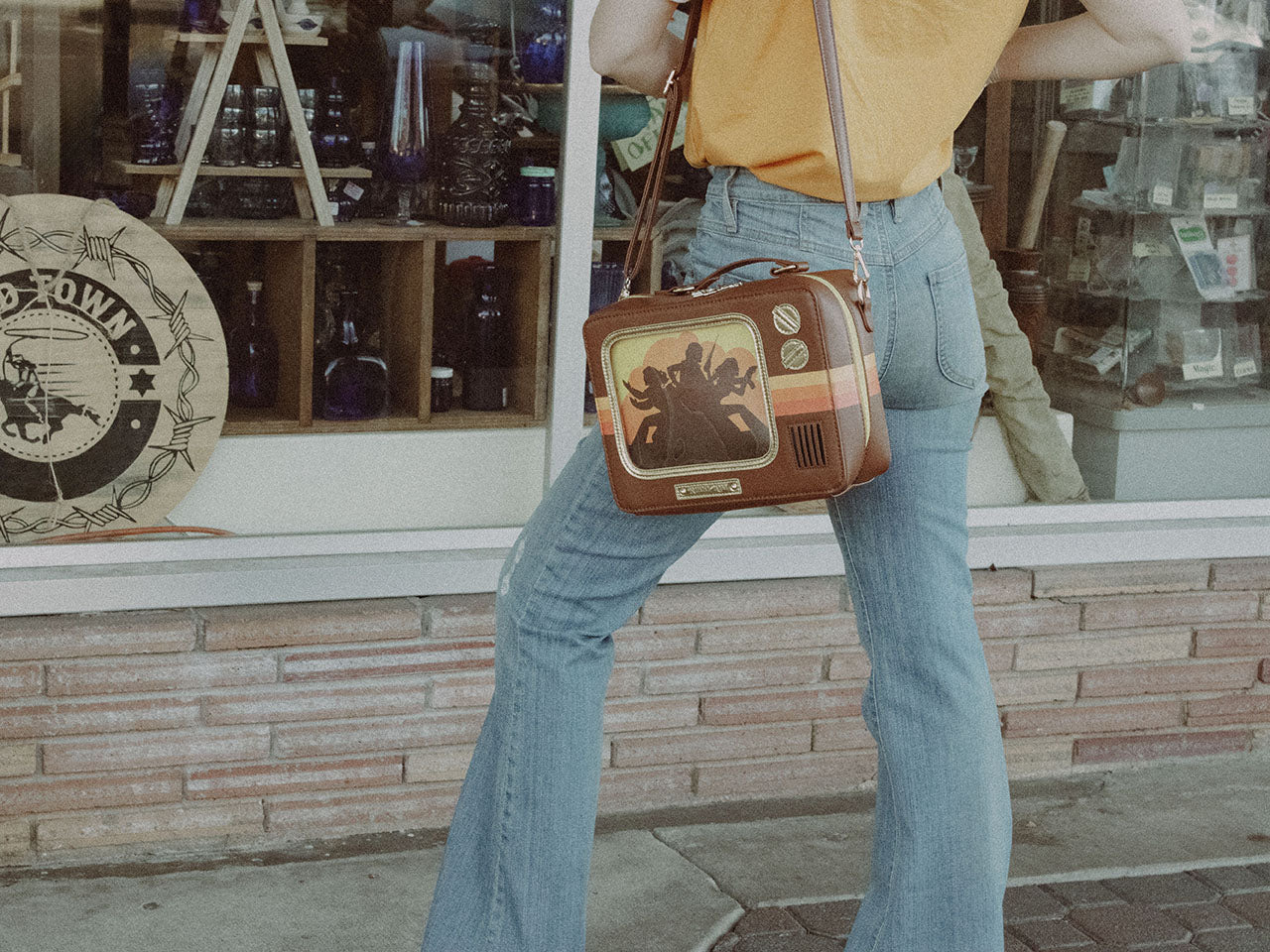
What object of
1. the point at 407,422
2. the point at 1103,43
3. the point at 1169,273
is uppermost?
the point at 1103,43

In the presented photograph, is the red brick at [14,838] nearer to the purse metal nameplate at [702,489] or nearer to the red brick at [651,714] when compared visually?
the red brick at [651,714]

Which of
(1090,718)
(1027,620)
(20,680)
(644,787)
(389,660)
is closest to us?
(20,680)

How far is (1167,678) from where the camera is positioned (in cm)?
369

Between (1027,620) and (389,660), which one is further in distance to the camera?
(1027,620)

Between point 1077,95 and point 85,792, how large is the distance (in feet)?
8.89

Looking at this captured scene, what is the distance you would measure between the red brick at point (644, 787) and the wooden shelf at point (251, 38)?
1.64 m

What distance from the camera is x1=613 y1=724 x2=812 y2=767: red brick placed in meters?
3.30

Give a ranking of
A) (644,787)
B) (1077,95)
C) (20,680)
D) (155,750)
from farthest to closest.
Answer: (1077,95), (644,787), (155,750), (20,680)

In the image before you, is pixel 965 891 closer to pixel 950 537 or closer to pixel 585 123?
pixel 950 537

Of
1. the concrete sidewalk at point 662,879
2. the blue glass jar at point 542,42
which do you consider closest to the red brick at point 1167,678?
the concrete sidewalk at point 662,879

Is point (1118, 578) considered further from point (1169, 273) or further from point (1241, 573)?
point (1169, 273)

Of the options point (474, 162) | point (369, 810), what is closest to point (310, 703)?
point (369, 810)

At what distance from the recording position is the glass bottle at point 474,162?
3.35 m

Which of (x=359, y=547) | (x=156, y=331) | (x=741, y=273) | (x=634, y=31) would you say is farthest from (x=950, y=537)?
→ (x=156, y=331)
